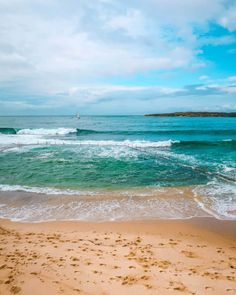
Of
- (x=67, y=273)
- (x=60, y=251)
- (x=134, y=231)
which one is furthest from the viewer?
(x=134, y=231)

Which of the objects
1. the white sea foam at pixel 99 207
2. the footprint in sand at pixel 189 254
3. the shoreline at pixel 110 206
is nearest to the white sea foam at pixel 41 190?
the shoreline at pixel 110 206

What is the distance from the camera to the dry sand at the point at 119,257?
4.63m

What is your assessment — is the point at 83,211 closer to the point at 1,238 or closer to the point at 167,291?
the point at 1,238

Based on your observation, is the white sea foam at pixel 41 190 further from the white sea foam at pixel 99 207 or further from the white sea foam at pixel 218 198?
the white sea foam at pixel 218 198

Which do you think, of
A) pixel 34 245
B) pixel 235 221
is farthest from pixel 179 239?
pixel 34 245

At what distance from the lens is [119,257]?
5.79 meters

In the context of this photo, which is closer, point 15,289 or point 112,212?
point 15,289

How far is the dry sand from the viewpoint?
15.2 feet

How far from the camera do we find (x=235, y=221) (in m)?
8.23

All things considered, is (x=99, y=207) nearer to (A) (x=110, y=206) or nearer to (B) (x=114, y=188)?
(A) (x=110, y=206)

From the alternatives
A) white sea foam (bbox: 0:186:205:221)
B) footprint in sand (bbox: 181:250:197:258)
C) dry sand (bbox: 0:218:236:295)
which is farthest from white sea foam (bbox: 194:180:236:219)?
footprint in sand (bbox: 181:250:197:258)

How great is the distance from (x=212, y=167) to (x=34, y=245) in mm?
12507

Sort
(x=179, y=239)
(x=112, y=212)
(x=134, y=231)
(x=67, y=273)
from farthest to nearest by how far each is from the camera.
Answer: (x=112, y=212) < (x=134, y=231) < (x=179, y=239) < (x=67, y=273)

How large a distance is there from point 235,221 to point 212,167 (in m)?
8.22
